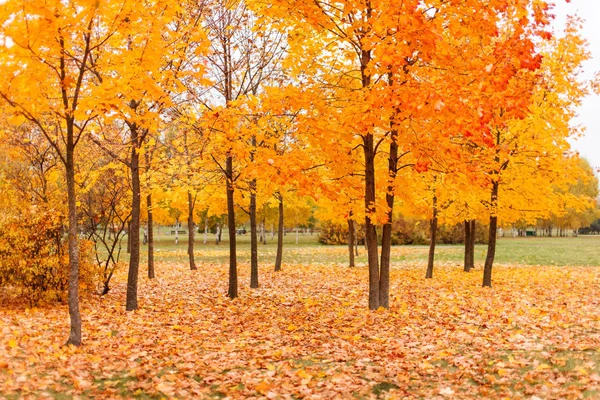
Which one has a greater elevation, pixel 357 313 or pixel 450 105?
pixel 450 105

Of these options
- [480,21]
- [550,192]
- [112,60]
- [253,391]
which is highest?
[480,21]

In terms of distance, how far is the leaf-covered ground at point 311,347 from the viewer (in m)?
5.55

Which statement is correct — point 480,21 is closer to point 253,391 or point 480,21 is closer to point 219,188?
point 253,391

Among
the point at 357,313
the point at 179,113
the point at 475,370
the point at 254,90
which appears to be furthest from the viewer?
the point at 254,90

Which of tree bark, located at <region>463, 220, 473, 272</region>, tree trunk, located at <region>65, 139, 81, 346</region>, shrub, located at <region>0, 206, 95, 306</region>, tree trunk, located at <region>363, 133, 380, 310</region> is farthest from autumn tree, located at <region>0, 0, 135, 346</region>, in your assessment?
tree bark, located at <region>463, 220, 473, 272</region>

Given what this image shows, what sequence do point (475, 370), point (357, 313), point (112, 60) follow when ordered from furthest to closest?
1. point (357, 313)
2. point (112, 60)
3. point (475, 370)

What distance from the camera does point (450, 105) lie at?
6.58 meters

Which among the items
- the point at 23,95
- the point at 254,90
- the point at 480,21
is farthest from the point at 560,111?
the point at 23,95

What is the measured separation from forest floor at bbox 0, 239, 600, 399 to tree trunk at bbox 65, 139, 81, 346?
0.96 feet

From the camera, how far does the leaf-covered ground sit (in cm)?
555

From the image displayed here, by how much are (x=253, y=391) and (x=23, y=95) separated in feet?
15.8

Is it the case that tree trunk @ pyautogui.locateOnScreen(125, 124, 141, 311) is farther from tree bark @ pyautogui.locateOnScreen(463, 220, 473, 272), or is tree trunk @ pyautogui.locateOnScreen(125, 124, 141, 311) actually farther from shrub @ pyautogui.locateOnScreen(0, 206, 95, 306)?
tree bark @ pyautogui.locateOnScreen(463, 220, 473, 272)

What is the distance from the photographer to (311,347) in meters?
7.58

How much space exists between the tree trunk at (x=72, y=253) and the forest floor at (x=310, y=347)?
293 millimetres
